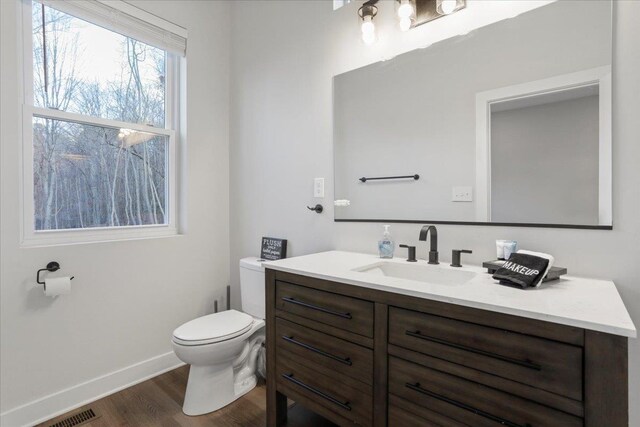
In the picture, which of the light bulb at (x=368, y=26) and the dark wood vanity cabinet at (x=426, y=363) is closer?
the dark wood vanity cabinet at (x=426, y=363)

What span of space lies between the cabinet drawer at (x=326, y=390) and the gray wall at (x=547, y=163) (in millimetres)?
947

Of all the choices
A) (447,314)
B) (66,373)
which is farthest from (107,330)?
(447,314)

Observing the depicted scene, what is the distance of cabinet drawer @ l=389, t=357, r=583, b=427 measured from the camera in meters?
0.85

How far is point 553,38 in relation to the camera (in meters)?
1.28

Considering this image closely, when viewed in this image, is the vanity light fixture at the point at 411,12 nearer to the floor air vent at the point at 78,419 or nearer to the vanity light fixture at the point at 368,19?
the vanity light fixture at the point at 368,19

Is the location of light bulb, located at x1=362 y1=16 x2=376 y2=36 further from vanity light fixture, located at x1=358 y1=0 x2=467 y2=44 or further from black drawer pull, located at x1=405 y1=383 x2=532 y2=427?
black drawer pull, located at x1=405 y1=383 x2=532 y2=427

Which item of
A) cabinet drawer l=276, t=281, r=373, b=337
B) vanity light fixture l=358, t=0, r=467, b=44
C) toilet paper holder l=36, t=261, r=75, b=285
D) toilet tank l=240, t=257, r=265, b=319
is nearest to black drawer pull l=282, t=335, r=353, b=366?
cabinet drawer l=276, t=281, r=373, b=337

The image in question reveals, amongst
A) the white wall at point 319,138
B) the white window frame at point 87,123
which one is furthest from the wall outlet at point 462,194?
the white window frame at point 87,123

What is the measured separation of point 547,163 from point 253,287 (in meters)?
1.80

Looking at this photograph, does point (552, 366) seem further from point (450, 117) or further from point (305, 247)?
point (305, 247)

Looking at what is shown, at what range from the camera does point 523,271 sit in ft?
3.53

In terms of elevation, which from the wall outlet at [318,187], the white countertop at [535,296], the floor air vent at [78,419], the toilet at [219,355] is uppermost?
the wall outlet at [318,187]

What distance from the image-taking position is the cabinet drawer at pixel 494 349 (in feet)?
2.66

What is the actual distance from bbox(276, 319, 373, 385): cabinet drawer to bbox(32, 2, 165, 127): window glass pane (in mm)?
1799
